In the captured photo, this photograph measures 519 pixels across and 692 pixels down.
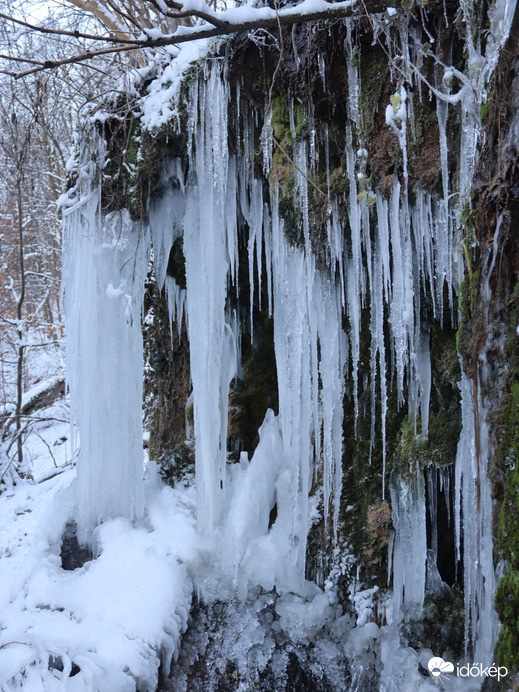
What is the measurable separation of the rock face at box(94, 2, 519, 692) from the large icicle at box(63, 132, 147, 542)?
192mm

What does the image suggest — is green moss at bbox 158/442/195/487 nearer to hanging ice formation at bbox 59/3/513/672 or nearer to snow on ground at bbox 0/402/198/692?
snow on ground at bbox 0/402/198/692

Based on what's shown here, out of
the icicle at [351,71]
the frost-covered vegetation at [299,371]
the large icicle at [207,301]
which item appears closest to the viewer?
the frost-covered vegetation at [299,371]

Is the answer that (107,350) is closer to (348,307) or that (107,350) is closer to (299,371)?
(299,371)

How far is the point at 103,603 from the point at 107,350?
1607 mm

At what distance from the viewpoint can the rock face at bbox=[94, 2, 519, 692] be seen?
94.7 inches

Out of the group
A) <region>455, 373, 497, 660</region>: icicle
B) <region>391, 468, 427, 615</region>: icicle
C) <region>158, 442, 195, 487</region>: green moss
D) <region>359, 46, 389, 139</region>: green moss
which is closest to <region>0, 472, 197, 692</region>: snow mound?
<region>158, 442, 195, 487</region>: green moss

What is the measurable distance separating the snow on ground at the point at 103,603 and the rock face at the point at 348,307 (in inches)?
10.2

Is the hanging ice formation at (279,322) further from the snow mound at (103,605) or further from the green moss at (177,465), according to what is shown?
the green moss at (177,465)

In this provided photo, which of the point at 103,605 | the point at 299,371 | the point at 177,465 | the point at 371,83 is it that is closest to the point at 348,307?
the point at 299,371

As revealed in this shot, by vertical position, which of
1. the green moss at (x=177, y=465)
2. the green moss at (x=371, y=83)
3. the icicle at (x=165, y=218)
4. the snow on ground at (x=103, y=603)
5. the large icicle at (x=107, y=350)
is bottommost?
the snow on ground at (x=103, y=603)

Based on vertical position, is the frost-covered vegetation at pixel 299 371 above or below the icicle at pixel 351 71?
below

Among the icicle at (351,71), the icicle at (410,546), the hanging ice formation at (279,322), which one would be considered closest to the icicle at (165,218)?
the hanging ice formation at (279,322)

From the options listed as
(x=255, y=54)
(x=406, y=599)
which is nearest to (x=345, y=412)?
(x=406, y=599)

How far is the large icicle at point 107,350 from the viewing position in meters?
3.61
